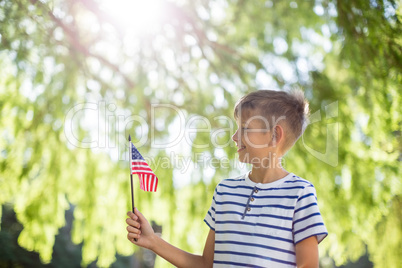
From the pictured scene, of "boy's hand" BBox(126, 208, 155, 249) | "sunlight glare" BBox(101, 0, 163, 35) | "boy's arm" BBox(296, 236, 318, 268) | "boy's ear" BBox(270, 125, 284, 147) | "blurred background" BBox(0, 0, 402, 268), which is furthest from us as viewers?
"sunlight glare" BBox(101, 0, 163, 35)

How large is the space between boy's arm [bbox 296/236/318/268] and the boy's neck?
26 centimetres

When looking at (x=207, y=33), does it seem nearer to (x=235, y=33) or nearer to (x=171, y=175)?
(x=235, y=33)

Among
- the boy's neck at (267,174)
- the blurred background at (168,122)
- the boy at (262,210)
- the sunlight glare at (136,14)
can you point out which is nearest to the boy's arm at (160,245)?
the boy at (262,210)

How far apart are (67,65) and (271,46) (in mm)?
1898

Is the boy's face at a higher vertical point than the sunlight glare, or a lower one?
lower

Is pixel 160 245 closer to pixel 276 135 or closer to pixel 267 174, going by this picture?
pixel 267 174

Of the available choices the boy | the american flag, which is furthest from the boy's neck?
the american flag

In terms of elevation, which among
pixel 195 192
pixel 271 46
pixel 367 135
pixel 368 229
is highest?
pixel 271 46

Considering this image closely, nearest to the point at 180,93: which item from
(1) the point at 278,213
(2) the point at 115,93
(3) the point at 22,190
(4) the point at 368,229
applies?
(2) the point at 115,93

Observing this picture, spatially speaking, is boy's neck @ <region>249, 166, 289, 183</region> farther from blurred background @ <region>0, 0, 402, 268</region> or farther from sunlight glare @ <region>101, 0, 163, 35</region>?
sunlight glare @ <region>101, 0, 163, 35</region>

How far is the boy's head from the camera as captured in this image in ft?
5.11

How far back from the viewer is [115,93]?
12.5 feet

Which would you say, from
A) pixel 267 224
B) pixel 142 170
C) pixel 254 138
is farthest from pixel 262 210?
pixel 142 170

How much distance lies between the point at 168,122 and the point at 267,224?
2.54 metres
